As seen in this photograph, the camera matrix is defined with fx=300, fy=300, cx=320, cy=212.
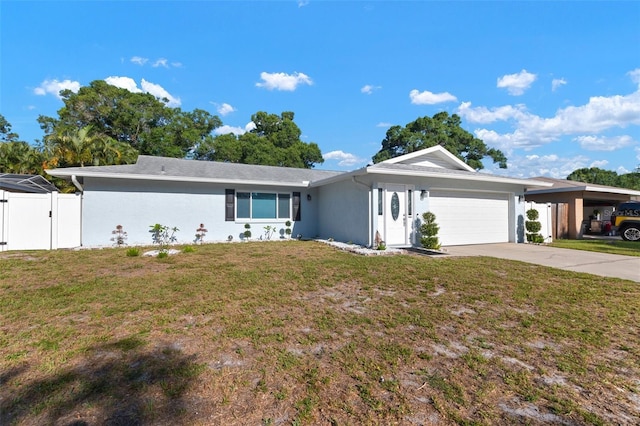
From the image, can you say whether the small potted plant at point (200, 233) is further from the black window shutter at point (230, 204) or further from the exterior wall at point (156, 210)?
the black window shutter at point (230, 204)

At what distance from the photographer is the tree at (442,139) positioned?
3112cm

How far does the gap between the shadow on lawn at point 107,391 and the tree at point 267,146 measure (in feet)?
83.3

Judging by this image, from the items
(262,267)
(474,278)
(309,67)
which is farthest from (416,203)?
(309,67)

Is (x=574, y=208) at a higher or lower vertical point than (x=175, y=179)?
lower

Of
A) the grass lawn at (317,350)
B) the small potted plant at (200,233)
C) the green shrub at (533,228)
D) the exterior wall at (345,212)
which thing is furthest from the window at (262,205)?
the green shrub at (533,228)

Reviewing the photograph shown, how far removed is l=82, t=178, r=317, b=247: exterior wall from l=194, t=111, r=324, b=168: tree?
645 inches

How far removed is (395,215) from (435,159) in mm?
3814

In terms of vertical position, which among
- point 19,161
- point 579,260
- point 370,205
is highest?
point 19,161

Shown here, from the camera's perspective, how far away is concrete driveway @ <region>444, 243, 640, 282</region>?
6168mm

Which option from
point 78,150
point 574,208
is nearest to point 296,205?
point 78,150

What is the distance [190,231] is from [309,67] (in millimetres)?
10939

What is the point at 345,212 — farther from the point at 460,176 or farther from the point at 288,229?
the point at 460,176

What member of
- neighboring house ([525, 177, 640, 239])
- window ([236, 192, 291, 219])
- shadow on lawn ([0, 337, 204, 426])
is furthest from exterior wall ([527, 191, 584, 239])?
shadow on lawn ([0, 337, 204, 426])

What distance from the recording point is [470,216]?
11.0 meters
